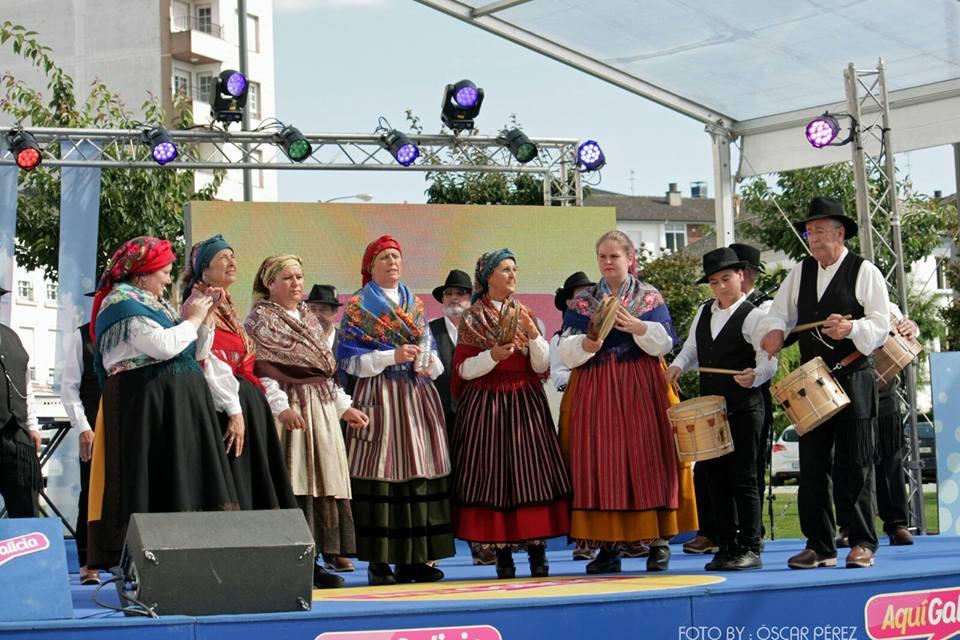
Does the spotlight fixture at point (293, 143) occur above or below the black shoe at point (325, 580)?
above

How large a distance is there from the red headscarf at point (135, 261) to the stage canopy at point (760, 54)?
5.42 meters

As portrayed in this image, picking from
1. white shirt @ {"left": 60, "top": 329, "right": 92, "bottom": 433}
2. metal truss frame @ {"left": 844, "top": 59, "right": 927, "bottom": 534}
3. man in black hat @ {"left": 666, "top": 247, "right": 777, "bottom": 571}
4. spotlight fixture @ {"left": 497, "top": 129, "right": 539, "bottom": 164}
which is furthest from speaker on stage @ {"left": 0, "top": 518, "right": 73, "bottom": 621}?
spotlight fixture @ {"left": 497, "top": 129, "right": 539, "bottom": 164}

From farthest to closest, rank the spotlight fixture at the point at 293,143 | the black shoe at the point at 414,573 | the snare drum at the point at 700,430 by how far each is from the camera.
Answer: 1. the spotlight fixture at the point at 293,143
2. the black shoe at the point at 414,573
3. the snare drum at the point at 700,430

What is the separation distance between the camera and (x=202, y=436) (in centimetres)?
535

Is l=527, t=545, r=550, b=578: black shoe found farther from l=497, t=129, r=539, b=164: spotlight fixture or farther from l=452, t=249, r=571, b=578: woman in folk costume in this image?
l=497, t=129, r=539, b=164: spotlight fixture

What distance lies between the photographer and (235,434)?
18.5 feet

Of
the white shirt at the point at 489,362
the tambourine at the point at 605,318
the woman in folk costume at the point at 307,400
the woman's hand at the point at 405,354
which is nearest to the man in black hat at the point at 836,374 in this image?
the tambourine at the point at 605,318

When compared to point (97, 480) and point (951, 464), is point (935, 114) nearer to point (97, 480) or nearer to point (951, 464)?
point (951, 464)

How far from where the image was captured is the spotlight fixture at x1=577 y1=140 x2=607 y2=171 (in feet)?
37.4

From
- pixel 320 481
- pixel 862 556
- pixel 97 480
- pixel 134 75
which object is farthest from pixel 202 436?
pixel 134 75

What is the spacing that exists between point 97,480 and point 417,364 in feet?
4.99

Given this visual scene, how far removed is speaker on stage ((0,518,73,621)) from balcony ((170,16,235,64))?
32975mm

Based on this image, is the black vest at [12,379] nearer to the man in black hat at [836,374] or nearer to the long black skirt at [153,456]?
the long black skirt at [153,456]

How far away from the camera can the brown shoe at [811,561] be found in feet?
19.3
